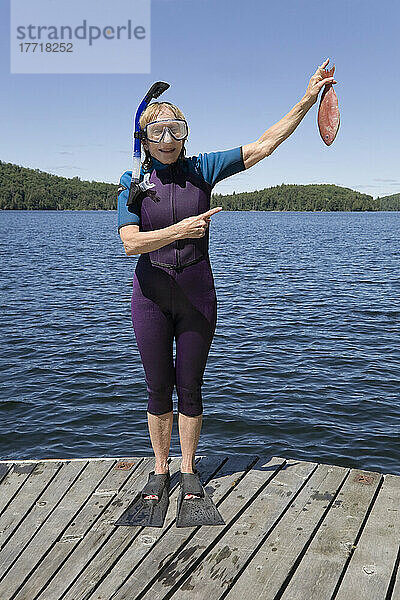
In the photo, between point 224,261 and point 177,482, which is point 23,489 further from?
point 224,261

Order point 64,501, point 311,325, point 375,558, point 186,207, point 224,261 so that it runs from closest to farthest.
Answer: point 375,558, point 186,207, point 64,501, point 311,325, point 224,261

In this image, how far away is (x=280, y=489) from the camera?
4.93m

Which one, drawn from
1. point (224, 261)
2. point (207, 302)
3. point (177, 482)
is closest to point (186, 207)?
point (207, 302)

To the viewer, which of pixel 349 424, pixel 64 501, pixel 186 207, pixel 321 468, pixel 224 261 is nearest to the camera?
pixel 186 207

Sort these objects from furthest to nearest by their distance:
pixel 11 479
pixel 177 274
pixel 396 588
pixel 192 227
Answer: pixel 11 479 → pixel 177 274 → pixel 192 227 → pixel 396 588

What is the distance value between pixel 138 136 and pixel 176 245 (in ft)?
2.54

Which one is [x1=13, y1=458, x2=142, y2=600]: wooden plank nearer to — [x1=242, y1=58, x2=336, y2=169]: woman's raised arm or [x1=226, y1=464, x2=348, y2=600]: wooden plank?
[x1=226, y1=464, x2=348, y2=600]: wooden plank

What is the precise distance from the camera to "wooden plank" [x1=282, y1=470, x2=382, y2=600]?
12.3 feet

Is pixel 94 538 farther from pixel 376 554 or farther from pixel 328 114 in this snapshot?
pixel 328 114

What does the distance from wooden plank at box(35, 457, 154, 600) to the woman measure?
0.26 meters

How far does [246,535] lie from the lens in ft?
14.1

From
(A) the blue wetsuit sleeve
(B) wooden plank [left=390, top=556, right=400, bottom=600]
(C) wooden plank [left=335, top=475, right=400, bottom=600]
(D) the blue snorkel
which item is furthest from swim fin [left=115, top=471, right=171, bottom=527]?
(A) the blue wetsuit sleeve

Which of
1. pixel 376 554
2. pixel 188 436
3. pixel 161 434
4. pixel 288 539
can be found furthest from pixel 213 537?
pixel 376 554

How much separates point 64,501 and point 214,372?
849 centimetres
